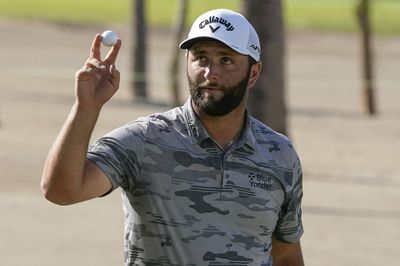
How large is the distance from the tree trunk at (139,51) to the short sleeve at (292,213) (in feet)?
73.6

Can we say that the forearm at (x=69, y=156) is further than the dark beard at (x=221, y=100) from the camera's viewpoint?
No

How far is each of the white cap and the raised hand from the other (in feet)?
1.31

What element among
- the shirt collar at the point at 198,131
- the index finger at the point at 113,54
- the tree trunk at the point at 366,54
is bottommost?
the shirt collar at the point at 198,131

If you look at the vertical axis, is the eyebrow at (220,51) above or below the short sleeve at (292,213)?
above

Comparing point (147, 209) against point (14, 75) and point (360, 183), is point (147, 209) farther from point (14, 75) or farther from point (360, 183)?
point (14, 75)

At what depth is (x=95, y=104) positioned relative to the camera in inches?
193

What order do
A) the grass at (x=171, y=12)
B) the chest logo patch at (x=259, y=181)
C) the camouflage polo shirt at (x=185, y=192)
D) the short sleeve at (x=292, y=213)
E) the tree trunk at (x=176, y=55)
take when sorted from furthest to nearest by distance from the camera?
the grass at (x=171, y=12) → the tree trunk at (x=176, y=55) → the short sleeve at (x=292, y=213) → the chest logo patch at (x=259, y=181) → the camouflage polo shirt at (x=185, y=192)

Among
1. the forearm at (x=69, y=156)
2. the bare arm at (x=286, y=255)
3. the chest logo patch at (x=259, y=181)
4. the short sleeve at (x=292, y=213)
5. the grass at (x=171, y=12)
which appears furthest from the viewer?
the grass at (x=171, y=12)

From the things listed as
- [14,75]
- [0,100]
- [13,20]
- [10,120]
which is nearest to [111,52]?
[10,120]

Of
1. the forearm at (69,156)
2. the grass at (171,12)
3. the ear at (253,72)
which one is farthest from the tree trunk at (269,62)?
the grass at (171,12)

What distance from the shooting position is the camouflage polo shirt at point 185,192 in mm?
5246

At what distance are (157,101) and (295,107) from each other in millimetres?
2769

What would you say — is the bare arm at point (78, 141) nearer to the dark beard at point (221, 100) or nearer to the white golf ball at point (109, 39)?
the white golf ball at point (109, 39)

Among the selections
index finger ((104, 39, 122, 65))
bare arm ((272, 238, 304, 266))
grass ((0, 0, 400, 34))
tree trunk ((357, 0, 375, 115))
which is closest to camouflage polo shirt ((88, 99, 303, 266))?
index finger ((104, 39, 122, 65))
